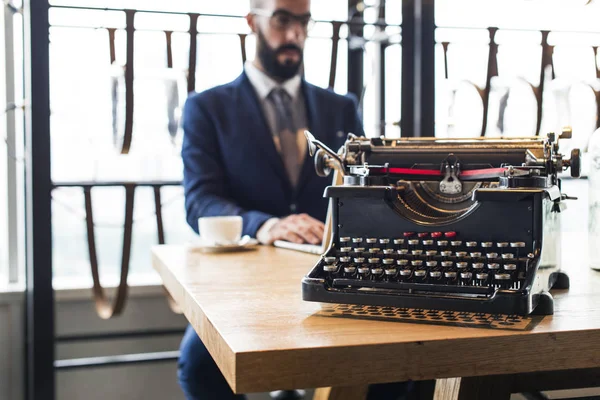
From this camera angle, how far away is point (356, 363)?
2.58 ft

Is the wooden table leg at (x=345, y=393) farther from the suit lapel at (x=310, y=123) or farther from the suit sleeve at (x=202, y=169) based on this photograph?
the suit lapel at (x=310, y=123)

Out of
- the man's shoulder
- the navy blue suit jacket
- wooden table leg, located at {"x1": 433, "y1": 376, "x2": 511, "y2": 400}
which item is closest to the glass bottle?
wooden table leg, located at {"x1": 433, "y1": 376, "x2": 511, "y2": 400}

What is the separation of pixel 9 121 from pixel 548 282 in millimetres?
2288

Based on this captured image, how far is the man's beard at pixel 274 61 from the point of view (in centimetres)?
258

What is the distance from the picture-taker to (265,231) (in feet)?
6.38

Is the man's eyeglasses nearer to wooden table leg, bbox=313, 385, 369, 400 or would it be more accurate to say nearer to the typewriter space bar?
wooden table leg, bbox=313, 385, 369, 400

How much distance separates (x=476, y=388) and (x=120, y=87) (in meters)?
2.00

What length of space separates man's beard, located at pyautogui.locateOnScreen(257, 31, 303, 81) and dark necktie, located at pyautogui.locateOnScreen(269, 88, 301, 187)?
0.24ft

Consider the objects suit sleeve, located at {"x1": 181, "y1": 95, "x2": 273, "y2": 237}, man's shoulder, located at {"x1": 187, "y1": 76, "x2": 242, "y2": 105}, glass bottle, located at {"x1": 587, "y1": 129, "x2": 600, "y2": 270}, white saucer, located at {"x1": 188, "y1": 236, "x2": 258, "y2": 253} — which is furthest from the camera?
man's shoulder, located at {"x1": 187, "y1": 76, "x2": 242, "y2": 105}

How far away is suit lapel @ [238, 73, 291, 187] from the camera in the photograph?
2.48 meters

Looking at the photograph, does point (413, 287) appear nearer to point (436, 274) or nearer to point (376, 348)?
point (436, 274)

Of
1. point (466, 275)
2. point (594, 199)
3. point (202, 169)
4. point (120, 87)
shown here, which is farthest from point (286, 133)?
point (466, 275)

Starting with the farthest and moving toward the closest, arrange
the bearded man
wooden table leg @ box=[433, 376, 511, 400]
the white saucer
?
the bearded man → the white saucer → wooden table leg @ box=[433, 376, 511, 400]

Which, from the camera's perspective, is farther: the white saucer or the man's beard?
the man's beard
